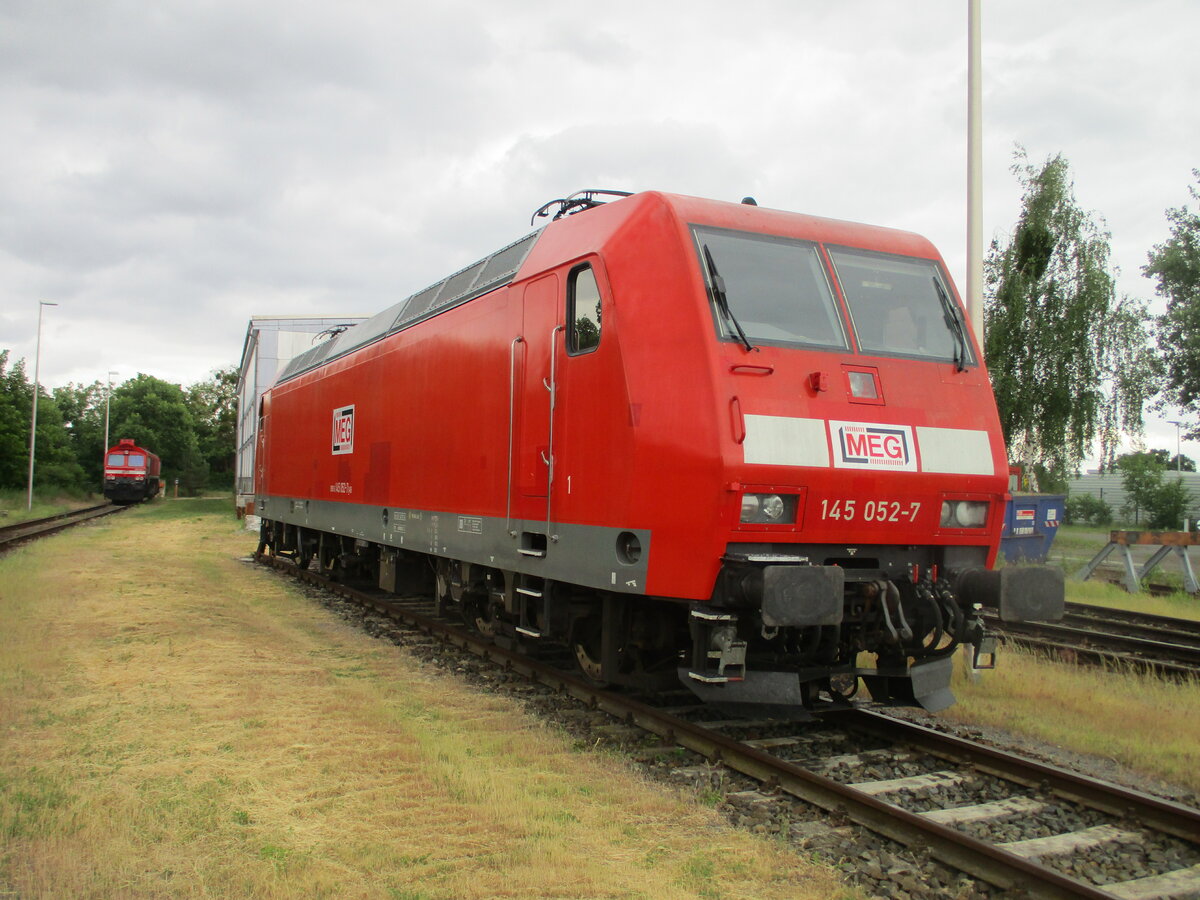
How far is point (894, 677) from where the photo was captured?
21.1 feet

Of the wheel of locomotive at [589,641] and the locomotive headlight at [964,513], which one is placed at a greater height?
the locomotive headlight at [964,513]

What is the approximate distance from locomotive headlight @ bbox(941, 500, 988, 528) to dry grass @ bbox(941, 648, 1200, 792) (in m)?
1.62

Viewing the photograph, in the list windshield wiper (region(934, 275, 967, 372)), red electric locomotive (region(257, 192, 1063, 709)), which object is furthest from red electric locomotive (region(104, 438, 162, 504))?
windshield wiper (region(934, 275, 967, 372))

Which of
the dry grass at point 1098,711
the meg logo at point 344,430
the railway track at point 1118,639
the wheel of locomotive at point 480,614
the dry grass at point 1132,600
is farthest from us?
the dry grass at point 1132,600

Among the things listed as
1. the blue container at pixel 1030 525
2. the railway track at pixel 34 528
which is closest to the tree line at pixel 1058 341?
the blue container at pixel 1030 525

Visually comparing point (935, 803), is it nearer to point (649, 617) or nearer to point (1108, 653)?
point (649, 617)

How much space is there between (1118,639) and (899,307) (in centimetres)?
591

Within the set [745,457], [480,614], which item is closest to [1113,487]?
[480,614]

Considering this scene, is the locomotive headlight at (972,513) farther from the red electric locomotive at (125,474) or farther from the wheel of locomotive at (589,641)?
the red electric locomotive at (125,474)

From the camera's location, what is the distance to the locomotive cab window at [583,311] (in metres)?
6.33

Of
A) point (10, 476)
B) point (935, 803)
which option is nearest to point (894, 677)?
point (935, 803)

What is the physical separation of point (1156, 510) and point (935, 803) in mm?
33444

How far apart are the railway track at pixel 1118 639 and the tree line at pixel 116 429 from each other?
1894 inches

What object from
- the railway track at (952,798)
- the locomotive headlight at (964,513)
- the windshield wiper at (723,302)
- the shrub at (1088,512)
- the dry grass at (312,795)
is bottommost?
the dry grass at (312,795)
